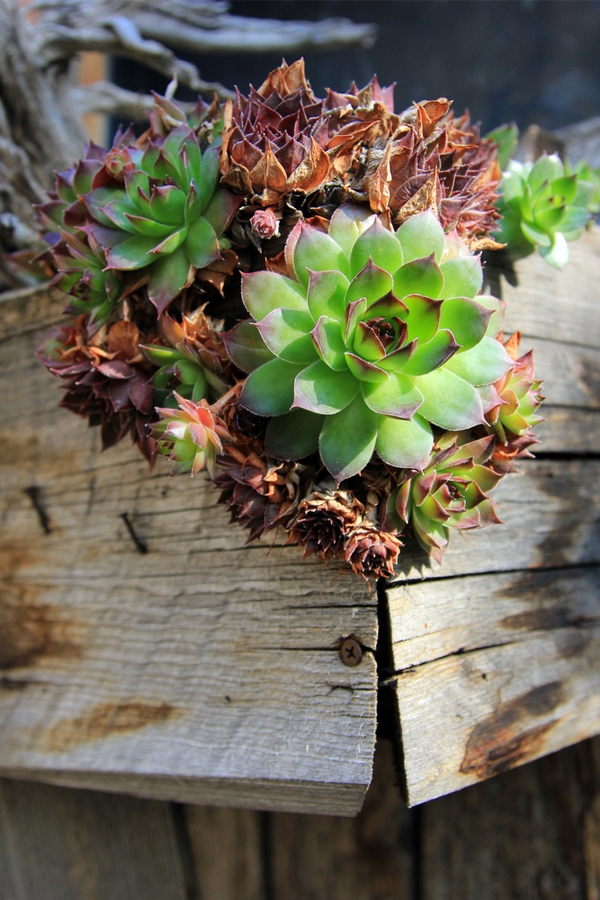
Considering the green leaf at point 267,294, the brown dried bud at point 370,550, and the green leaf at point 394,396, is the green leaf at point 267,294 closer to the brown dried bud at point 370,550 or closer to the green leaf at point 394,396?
the green leaf at point 394,396

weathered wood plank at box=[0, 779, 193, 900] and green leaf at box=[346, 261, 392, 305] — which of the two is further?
weathered wood plank at box=[0, 779, 193, 900]

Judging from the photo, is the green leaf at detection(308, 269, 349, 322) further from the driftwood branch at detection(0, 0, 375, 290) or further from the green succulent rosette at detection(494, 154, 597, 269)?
the driftwood branch at detection(0, 0, 375, 290)

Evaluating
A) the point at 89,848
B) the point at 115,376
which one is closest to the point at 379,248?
the point at 115,376

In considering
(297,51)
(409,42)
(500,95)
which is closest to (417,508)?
(297,51)

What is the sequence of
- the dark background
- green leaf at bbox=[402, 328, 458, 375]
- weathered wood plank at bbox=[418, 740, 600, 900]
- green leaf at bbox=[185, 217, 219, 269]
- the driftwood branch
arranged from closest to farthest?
1. green leaf at bbox=[402, 328, 458, 375]
2. green leaf at bbox=[185, 217, 219, 269]
3. weathered wood plank at bbox=[418, 740, 600, 900]
4. the driftwood branch
5. the dark background

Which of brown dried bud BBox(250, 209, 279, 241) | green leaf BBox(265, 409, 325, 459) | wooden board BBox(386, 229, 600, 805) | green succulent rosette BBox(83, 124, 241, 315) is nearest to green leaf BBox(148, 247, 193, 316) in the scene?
green succulent rosette BBox(83, 124, 241, 315)

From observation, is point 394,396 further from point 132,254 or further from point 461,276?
point 132,254
